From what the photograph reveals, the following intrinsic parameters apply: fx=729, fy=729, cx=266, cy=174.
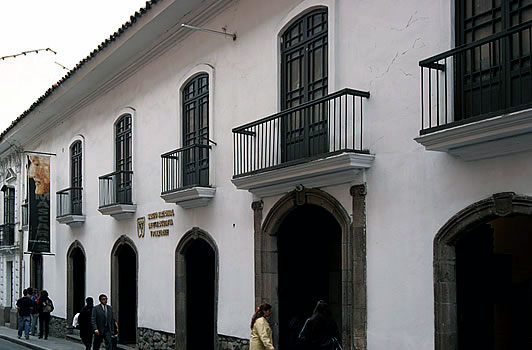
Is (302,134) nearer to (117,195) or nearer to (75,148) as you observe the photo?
(117,195)

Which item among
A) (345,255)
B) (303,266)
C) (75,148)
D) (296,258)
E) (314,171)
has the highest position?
(75,148)

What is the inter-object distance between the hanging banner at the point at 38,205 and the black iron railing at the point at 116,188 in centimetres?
433

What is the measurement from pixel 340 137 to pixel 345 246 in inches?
57.8

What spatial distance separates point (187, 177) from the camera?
14.1 metres

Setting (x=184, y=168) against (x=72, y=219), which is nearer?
(x=184, y=168)

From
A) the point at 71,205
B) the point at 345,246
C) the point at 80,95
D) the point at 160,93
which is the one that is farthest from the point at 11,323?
the point at 345,246

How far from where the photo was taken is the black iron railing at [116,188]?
1672 cm

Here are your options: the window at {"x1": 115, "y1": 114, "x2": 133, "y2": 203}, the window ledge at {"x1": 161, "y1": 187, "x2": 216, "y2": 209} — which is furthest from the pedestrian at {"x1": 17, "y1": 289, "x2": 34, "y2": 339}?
the window ledge at {"x1": 161, "y1": 187, "x2": 216, "y2": 209}

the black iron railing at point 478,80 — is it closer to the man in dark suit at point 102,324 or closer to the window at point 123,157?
the man in dark suit at point 102,324

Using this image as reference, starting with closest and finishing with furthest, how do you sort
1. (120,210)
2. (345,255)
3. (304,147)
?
(345,255), (304,147), (120,210)

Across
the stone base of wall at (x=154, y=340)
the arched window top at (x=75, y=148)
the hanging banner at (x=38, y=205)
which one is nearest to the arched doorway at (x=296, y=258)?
the stone base of wall at (x=154, y=340)

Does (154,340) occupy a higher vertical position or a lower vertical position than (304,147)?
lower

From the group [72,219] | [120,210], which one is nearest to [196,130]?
[120,210]

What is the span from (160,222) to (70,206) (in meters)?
6.21
